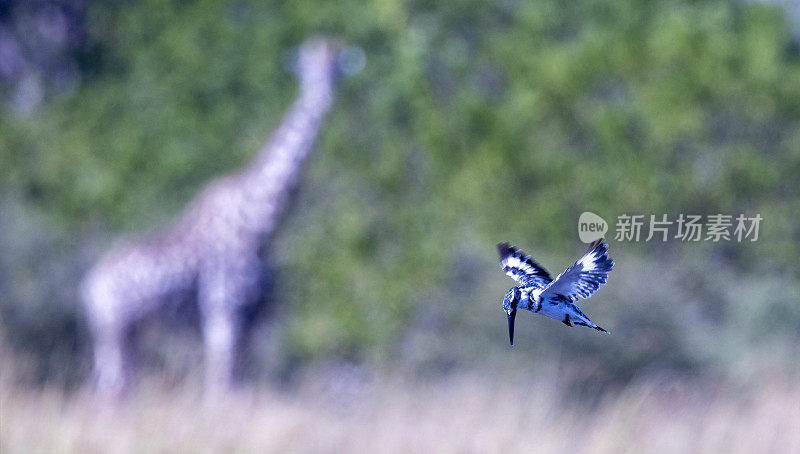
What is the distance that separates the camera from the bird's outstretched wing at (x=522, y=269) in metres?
0.94

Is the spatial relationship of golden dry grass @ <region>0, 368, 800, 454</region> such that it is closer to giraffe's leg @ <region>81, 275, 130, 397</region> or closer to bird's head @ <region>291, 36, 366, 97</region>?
giraffe's leg @ <region>81, 275, 130, 397</region>

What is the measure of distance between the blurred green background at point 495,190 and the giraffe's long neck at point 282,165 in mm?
429

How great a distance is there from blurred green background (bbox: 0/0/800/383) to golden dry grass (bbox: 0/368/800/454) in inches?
32.7

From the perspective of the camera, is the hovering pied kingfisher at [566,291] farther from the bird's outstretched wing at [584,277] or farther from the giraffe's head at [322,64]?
the giraffe's head at [322,64]

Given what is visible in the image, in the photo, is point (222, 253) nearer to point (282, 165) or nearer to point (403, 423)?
point (282, 165)

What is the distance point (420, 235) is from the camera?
717cm

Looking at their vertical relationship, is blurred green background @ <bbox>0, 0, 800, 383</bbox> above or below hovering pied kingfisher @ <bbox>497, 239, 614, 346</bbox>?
above

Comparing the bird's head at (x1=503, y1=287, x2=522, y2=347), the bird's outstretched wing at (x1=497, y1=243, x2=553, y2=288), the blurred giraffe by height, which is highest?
the blurred giraffe

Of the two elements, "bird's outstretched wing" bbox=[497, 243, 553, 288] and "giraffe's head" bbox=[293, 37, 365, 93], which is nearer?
"bird's outstretched wing" bbox=[497, 243, 553, 288]

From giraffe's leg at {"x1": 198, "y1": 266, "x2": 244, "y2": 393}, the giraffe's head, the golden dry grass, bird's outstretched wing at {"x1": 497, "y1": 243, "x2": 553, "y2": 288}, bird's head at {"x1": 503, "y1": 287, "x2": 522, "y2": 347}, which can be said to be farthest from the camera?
the giraffe's head

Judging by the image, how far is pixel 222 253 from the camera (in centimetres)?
627

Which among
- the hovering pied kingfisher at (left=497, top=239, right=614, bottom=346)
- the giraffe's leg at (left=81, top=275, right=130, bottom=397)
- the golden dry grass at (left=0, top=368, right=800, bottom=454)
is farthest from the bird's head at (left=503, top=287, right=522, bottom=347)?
the giraffe's leg at (left=81, top=275, right=130, bottom=397)

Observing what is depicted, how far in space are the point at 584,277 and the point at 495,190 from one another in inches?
243

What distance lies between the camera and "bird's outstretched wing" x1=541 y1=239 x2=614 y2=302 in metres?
0.85
